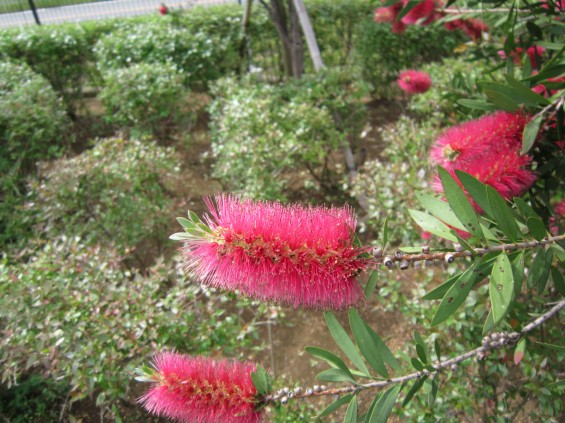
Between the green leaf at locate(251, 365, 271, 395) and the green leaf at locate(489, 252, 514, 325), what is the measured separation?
0.45 metres

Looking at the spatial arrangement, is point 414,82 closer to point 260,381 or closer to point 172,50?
point 260,381

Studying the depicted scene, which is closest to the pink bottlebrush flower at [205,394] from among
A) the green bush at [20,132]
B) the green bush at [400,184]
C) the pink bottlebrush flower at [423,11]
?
the green bush at [400,184]

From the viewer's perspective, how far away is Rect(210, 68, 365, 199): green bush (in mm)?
3004

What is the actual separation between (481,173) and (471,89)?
103cm

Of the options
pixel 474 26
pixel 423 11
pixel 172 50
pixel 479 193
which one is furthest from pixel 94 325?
pixel 172 50

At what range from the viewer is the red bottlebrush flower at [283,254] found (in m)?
0.72

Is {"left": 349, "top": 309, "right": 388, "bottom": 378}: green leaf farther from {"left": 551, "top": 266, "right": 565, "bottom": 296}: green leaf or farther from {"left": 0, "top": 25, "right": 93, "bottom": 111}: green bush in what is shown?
{"left": 0, "top": 25, "right": 93, "bottom": 111}: green bush

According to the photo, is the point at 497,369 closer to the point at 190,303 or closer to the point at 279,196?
the point at 190,303

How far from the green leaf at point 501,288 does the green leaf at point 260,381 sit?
0.45 meters

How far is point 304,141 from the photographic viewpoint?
3355 millimetres

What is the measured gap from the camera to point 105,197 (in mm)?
2803

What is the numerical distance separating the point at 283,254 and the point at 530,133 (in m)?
0.62

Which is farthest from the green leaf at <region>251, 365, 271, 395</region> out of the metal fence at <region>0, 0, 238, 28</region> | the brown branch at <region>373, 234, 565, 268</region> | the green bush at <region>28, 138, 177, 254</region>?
the metal fence at <region>0, 0, 238, 28</region>

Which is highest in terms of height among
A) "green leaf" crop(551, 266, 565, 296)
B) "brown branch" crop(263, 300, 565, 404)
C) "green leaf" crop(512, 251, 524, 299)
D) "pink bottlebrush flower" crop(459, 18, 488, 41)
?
"pink bottlebrush flower" crop(459, 18, 488, 41)
